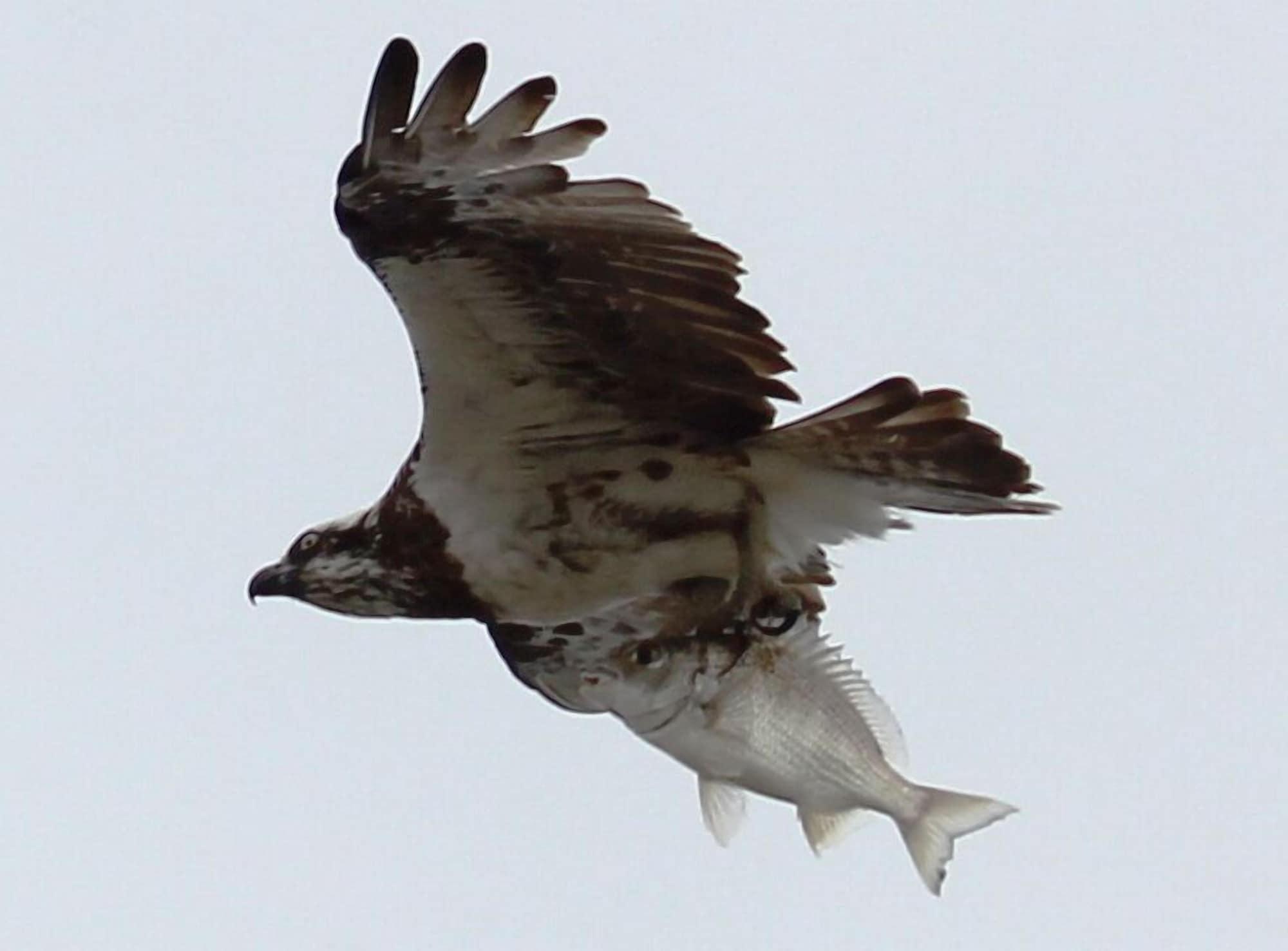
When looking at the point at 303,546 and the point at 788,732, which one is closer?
the point at 303,546

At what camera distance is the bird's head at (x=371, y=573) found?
9.09 meters

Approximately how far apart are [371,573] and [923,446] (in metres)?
1.66

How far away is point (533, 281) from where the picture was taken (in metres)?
8.31

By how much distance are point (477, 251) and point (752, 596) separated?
59.5 inches

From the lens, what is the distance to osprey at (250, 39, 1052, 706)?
814cm

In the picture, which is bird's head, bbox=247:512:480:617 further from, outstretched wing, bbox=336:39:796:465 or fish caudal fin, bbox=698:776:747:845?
fish caudal fin, bbox=698:776:747:845

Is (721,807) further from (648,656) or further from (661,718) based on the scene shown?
(648,656)

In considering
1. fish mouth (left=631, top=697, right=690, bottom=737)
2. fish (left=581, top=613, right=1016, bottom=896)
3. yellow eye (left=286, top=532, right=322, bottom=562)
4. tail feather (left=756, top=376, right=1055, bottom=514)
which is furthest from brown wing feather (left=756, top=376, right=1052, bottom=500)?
yellow eye (left=286, top=532, right=322, bottom=562)

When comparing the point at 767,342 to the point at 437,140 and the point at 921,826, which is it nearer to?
the point at 437,140

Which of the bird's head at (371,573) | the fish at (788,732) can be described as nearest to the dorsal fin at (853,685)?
the fish at (788,732)

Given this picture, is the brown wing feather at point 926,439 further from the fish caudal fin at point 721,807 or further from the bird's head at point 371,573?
the fish caudal fin at point 721,807

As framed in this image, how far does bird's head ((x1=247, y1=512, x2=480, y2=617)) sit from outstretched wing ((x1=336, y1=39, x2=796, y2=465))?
1.41ft

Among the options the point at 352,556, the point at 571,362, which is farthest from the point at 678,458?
the point at 352,556

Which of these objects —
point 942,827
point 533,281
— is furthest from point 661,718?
point 533,281
